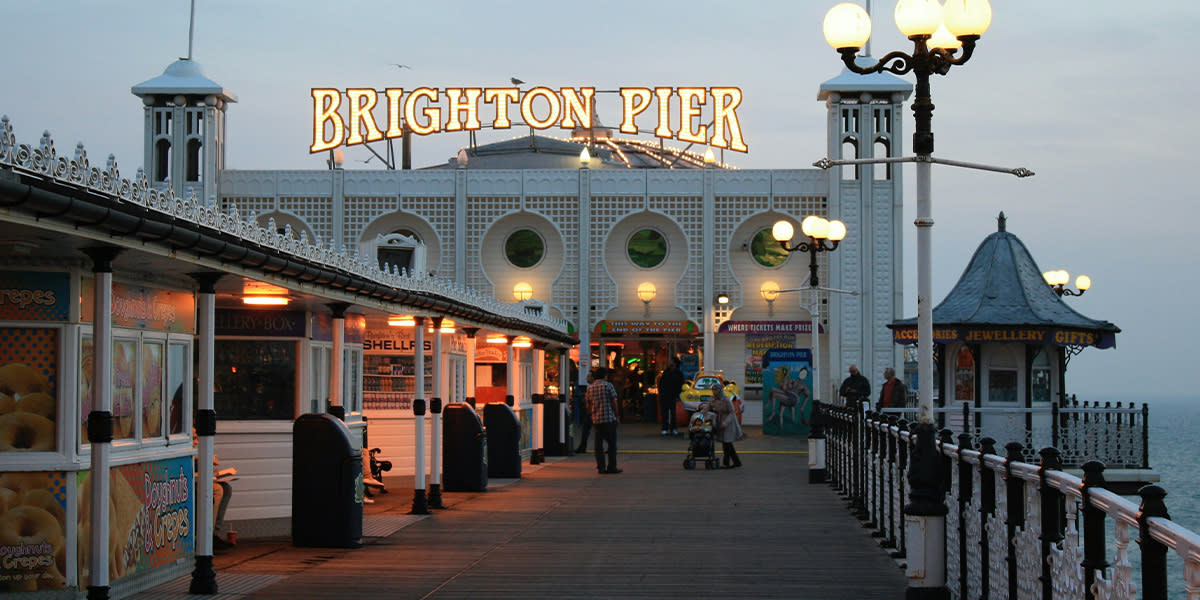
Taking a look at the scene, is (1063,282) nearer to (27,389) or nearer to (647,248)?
(647,248)

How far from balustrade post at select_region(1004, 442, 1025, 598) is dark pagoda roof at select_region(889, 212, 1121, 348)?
57.2ft

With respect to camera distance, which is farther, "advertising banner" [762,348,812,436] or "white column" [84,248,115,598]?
"advertising banner" [762,348,812,436]

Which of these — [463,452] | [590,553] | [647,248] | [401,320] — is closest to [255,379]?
[401,320]

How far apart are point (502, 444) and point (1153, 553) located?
16.0 meters

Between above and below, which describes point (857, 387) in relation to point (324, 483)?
above

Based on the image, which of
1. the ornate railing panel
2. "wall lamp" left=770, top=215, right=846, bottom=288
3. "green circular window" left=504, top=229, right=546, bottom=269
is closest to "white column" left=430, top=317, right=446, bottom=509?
the ornate railing panel

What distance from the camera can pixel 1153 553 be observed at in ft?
15.8

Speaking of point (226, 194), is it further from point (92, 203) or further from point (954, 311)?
point (92, 203)

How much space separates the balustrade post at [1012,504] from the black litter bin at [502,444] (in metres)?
13.2

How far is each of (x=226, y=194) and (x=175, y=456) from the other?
29919mm

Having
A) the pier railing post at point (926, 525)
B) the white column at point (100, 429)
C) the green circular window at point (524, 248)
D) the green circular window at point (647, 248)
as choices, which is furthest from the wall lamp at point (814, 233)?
the white column at point (100, 429)

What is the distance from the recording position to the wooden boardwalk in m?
10.0

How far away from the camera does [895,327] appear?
2648 centimetres

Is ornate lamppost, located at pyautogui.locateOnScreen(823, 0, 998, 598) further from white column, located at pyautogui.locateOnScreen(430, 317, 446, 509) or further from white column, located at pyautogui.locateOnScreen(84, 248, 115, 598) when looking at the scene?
white column, located at pyautogui.locateOnScreen(430, 317, 446, 509)
